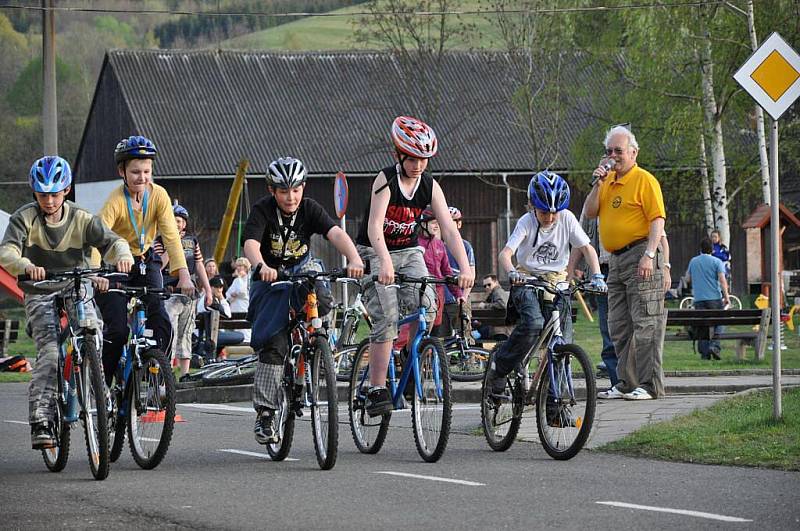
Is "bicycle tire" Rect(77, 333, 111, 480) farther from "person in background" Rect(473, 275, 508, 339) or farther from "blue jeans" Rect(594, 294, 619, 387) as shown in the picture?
"person in background" Rect(473, 275, 508, 339)

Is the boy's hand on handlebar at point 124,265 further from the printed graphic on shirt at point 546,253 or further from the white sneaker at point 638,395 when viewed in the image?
the white sneaker at point 638,395

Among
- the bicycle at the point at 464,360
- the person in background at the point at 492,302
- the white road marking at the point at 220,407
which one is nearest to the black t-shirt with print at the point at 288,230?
the white road marking at the point at 220,407

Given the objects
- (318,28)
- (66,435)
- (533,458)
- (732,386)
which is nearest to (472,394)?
(732,386)

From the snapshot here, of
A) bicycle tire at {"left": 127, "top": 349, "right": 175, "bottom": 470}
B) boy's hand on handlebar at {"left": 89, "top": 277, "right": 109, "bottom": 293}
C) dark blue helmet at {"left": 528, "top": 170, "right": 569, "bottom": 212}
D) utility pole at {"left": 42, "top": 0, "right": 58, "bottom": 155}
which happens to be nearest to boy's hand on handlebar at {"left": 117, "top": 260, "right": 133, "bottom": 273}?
boy's hand on handlebar at {"left": 89, "top": 277, "right": 109, "bottom": 293}

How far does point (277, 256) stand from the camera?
10.2 meters

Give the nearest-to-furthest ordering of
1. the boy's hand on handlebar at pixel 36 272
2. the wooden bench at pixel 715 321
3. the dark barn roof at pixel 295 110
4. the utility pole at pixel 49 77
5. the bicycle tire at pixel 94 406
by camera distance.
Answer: the bicycle tire at pixel 94 406 < the boy's hand on handlebar at pixel 36 272 < the wooden bench at pixel 715 321 < the utility pole at pixel 49 77 < the dark barn roof at pixel 295 110

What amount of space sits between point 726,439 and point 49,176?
15.6 feet

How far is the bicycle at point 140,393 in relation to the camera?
382 inches

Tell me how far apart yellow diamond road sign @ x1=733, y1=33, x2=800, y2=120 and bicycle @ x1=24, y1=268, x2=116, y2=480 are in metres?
4.69

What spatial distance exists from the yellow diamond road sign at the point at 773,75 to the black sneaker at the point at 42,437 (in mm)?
5241

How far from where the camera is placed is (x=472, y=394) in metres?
16.1

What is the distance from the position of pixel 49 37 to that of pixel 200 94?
32618 mm

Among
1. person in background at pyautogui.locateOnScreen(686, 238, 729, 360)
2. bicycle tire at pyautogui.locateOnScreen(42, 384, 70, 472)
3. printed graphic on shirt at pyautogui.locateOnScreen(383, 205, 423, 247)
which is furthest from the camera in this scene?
person in background at pyautogui.locateOnScreen(686, 238, 729, 360)

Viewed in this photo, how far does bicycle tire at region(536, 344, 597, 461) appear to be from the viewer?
392 inches
